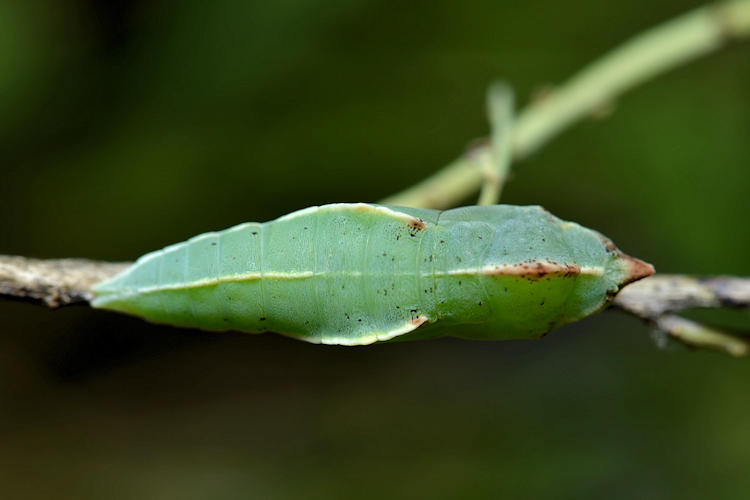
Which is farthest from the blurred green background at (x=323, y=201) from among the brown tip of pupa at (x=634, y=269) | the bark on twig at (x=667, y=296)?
the brown tip of pupa at (x=634, y=269)

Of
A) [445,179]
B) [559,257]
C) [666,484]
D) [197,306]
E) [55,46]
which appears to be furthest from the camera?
[55,46]

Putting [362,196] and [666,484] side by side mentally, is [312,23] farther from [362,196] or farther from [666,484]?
[666,484]

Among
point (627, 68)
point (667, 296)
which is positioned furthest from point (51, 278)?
point (627, 68)

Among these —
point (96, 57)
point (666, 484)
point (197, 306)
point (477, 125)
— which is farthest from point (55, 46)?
point (666, 484)

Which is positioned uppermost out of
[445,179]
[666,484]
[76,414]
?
[445,179]

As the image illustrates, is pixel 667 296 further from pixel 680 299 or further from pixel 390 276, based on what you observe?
pixel 390 276

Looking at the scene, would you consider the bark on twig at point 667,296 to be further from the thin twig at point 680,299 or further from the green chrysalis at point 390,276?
the green chrysalis at point 390,276
